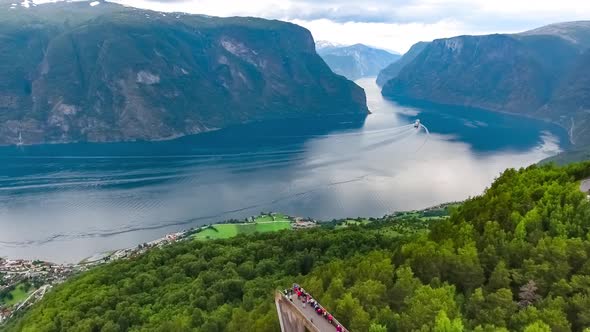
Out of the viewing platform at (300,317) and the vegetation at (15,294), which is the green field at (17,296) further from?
the viewing platform at (300,317)

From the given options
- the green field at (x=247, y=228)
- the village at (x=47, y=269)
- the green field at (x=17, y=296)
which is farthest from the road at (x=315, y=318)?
the green field at (x=247, y=228)

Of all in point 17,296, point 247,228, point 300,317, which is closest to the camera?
point 300,317

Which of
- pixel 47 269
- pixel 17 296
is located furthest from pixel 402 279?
pixel 47 269

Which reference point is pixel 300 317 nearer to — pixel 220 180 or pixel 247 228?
pixel 247 228

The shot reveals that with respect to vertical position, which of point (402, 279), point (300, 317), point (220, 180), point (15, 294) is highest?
point (402, 279)

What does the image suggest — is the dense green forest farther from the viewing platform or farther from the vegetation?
the vegetation

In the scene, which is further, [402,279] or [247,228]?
[247,228]
